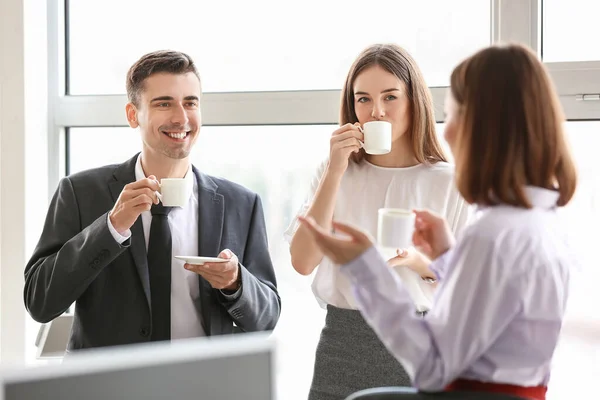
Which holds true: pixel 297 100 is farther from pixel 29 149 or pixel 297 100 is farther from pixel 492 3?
pixel 29 149

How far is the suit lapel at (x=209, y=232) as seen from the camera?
6.73ft

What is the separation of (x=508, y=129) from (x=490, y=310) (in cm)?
31

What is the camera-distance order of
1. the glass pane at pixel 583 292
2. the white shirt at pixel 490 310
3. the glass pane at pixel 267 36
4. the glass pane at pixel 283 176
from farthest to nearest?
the glass pane at pixel 283 176, the glass pane at pixel 267 36, the glass pane at pixel 583 292, the white shirt at pixel 490 310

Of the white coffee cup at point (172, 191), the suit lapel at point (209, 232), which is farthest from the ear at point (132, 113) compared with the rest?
the white coffee cup at point (172, 191)

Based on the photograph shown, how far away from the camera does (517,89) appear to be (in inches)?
47.1

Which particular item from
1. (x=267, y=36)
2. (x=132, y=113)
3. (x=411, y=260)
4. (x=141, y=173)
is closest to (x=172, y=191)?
(x=141, y=173)

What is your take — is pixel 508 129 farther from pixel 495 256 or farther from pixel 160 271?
pixel 160 271

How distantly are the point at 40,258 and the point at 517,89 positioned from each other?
1516mm

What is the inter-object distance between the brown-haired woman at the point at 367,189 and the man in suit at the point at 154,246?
0.68 feet

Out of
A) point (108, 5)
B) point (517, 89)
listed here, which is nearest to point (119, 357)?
point (517, 89)

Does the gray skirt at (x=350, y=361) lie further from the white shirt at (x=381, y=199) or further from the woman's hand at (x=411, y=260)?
the woman's hand at (x=411, y=260)

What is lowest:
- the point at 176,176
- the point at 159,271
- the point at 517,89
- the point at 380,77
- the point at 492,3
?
the point at 159,271

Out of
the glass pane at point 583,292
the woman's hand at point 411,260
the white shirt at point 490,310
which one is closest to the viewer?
the white shirt at point 490,310

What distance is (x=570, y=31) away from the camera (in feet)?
8.63
